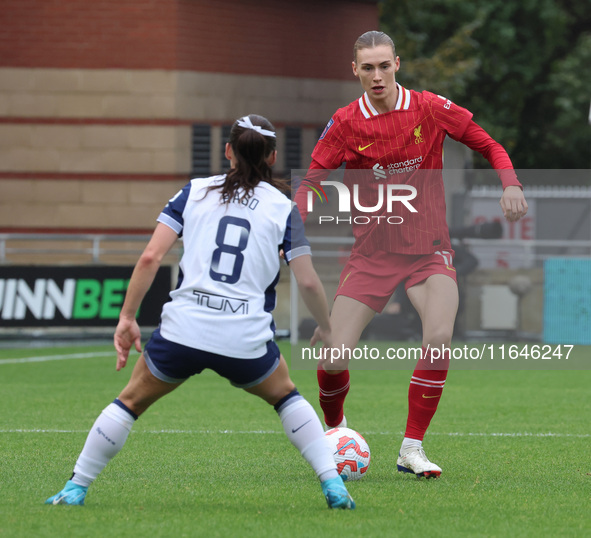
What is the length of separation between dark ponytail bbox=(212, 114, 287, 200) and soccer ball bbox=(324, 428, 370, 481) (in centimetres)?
179

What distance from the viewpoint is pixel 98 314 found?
16.5 metres

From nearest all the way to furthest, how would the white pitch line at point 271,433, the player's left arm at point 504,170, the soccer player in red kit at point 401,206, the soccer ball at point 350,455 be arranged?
the player's left arm at point 504,170 < the soccer ball at point 350,455 < the soccer player in red kit at point 401,206 < the white pitch line at point 271,433

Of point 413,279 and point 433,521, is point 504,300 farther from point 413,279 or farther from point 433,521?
point 433,521

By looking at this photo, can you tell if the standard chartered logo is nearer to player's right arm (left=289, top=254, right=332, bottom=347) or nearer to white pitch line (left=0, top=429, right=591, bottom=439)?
white pitch line (left=0, top=429, right=591, bottom=439)

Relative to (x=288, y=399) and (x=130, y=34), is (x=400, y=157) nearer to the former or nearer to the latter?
(x=288, y=399)

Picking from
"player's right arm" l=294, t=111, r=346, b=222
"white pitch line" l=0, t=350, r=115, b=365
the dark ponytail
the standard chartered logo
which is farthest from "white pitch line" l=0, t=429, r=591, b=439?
the standard chartered logo

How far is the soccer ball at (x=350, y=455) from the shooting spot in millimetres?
6547

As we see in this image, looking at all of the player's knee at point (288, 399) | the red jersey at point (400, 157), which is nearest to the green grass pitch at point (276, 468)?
the player's knee at point (288, 399)

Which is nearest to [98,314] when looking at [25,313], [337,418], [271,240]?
[25,313]

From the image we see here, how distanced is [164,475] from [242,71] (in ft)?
49.6

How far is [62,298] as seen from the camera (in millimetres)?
16328

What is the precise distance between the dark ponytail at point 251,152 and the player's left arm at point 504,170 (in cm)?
142

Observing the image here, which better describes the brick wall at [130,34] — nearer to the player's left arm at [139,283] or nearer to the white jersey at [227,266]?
the white jersey at [227,266]

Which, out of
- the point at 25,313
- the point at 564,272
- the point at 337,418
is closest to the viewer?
the point at 337,418
